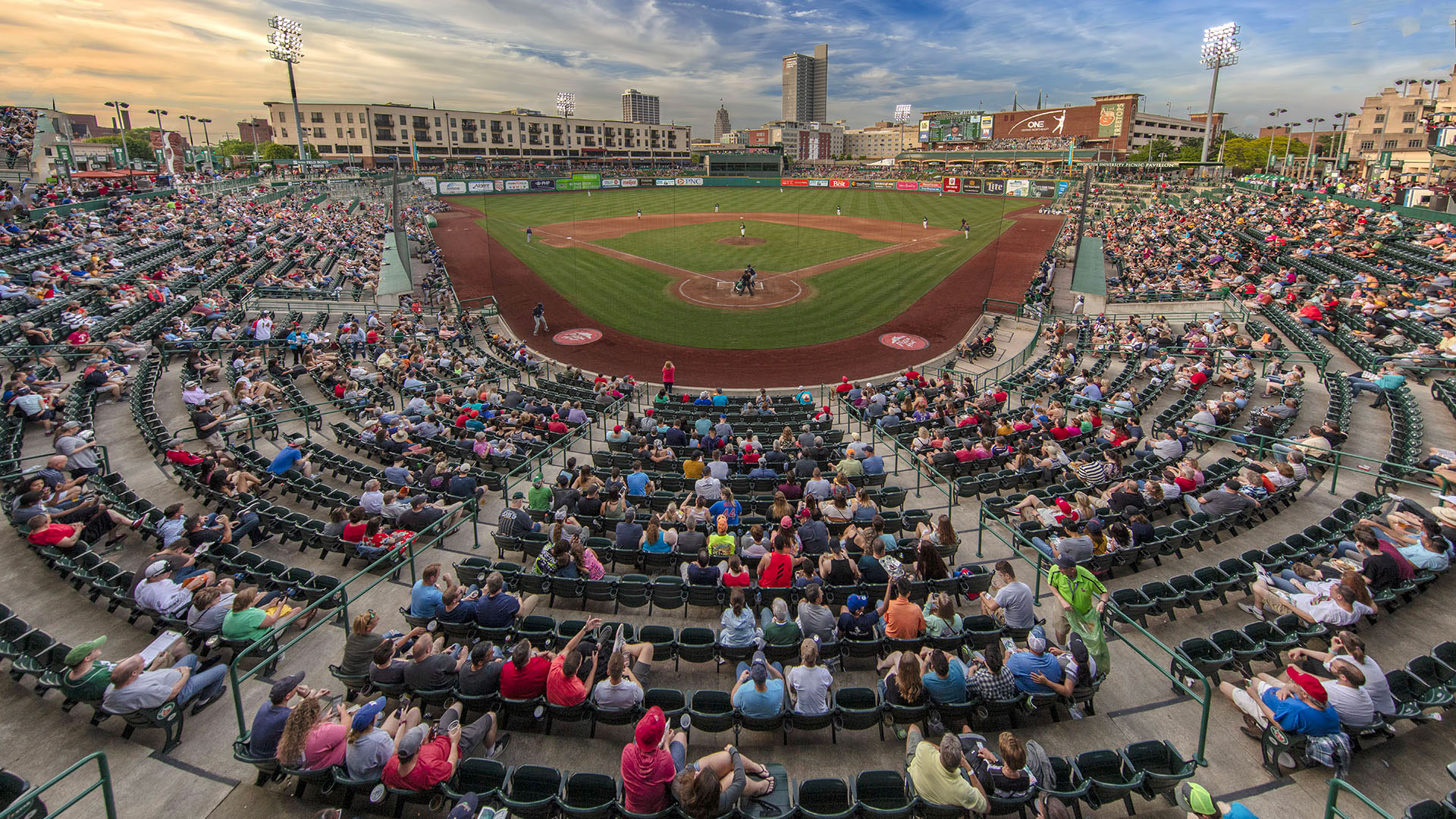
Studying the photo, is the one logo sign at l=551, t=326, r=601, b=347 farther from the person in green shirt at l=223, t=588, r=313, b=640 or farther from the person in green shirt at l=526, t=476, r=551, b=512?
the person in green shirt at l=223, t=588, r=313, b=640

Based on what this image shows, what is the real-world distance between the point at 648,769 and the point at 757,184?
11727cm

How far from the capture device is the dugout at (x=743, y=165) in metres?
116

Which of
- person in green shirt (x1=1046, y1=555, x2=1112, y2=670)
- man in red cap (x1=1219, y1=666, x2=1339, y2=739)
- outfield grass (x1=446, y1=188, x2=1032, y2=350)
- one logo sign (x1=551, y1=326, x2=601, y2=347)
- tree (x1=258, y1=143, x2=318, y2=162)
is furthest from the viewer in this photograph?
tree (x1=258, y1=143, x2=318, y2=162)

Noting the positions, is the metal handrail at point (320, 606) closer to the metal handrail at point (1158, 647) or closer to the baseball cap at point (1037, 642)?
the baseball cap at point (1037, 642)

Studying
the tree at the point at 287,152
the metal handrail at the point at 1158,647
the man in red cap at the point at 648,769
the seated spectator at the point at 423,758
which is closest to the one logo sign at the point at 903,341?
the metal handrail at the point at 1158,647

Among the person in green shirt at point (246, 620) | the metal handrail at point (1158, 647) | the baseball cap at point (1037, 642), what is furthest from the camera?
the person in green shirt at point (246, 620)

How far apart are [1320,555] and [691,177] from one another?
112 m

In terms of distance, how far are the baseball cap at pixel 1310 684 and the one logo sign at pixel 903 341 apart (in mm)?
23425

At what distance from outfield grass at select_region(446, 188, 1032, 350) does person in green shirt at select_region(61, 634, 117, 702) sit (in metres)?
23.8

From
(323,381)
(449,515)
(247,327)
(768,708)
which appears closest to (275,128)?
(247,327)

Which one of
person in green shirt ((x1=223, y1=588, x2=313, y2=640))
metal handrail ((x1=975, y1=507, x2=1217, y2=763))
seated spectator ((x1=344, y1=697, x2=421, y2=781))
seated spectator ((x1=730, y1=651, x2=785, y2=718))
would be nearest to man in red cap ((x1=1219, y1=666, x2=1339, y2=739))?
metal handrail ((x1=975, y1=507, x2=1217, y2=763))

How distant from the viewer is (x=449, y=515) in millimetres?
11758

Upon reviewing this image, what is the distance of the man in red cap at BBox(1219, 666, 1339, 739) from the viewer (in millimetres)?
6070

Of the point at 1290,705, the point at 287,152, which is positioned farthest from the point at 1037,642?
the point at 287,152
